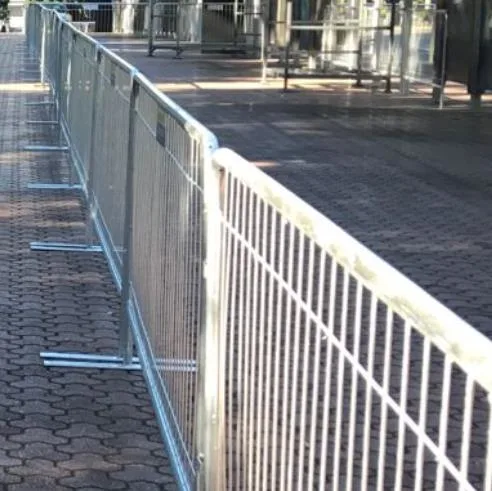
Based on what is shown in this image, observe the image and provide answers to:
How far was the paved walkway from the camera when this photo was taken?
9.29 m

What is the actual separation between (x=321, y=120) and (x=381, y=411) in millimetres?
17546

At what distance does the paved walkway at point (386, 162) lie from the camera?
9.29 meters

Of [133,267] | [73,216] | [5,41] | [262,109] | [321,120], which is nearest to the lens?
[133,267]

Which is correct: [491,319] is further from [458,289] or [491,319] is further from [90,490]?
[90,490]

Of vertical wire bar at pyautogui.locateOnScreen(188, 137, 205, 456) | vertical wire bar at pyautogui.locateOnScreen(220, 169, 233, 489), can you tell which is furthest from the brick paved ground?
vertical wire bar at pyautogui.locateOnScreen(220, 169, 233, 489)

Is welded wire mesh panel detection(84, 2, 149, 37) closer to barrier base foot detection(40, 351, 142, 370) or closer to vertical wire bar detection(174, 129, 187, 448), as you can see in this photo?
barrier base foot detection(40, 351, 142, 370)

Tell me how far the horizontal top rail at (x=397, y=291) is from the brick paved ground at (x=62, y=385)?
2.27 metres

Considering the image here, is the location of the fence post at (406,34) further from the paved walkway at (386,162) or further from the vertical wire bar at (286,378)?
the vertical wire bar at (286,378)

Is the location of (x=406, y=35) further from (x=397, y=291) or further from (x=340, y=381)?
(x=397, y=291)

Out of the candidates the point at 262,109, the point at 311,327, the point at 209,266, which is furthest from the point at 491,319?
the point at 262,109

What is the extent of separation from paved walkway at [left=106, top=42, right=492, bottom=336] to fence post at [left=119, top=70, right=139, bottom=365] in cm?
198

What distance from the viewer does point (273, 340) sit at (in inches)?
123

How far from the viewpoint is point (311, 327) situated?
2.75 meters

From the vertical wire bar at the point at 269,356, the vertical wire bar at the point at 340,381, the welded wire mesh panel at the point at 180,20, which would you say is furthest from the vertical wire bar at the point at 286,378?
the welded wire mesh panel at the point at 180,20
